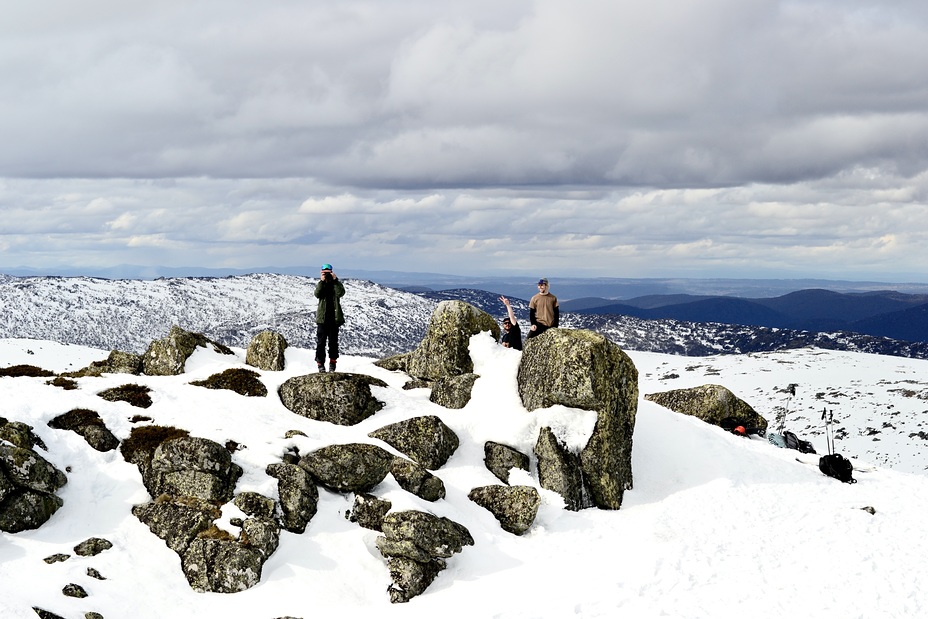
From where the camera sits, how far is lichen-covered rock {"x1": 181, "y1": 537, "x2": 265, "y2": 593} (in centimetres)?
1861

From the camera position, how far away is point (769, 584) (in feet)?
71.2

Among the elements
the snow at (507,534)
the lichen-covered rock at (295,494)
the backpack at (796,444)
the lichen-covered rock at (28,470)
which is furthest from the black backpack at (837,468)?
the lichen-covered rock at (28,470)

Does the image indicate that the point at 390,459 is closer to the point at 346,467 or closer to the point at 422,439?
the point at 346,467

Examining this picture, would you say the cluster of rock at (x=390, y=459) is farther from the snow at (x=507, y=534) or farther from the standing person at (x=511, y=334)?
the standing person at (x=511, y=334)

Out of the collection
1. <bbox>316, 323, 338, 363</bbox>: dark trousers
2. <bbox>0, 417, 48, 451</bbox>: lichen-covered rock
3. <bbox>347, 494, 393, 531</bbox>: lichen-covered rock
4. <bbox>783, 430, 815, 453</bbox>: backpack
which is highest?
<bbox>316, 323, 338, 363</bbox>: dark trousers

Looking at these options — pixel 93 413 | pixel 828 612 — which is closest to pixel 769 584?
pixel 828 612

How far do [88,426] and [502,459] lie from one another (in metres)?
15.7

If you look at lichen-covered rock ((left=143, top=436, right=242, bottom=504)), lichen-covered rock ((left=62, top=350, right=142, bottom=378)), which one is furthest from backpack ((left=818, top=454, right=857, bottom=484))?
lichen-covered rock ((left=62, top=350, right=142, bottom=378))

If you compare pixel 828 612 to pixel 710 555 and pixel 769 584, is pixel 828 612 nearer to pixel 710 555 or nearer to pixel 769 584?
pixel 769 584

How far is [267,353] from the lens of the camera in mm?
32219

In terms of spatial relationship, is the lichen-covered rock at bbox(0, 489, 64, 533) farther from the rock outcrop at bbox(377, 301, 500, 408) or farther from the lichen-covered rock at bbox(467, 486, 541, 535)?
the rock outcrop at bbox(377, 301, 500, 408)

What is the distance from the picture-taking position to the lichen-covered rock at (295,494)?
69.2ft

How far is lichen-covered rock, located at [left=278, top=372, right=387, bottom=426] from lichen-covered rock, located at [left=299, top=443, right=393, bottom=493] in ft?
14.0

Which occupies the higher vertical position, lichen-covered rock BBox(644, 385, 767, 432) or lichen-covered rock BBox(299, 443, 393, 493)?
lichen-covered rock BBox(299, 443, 393, 493)
